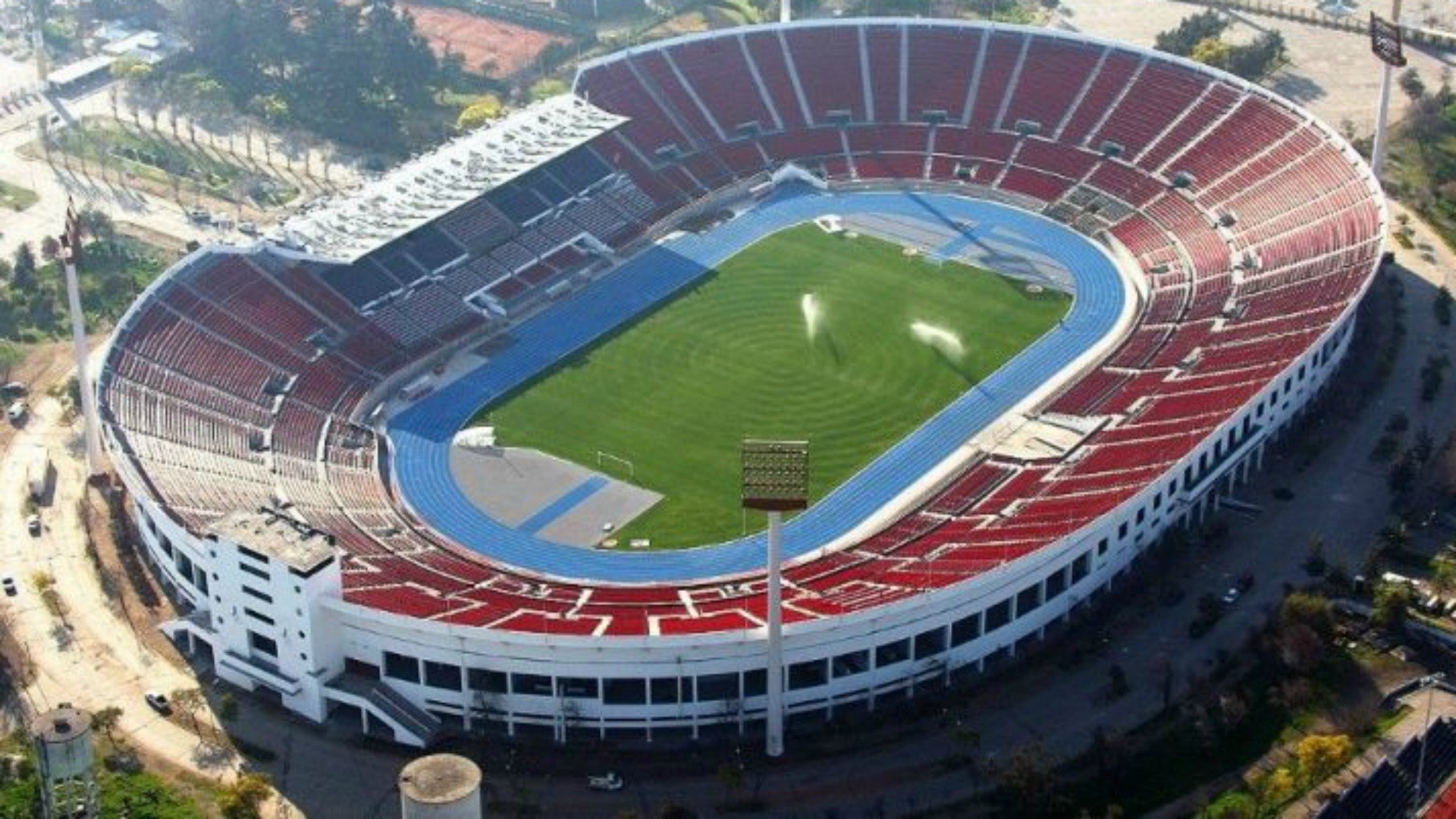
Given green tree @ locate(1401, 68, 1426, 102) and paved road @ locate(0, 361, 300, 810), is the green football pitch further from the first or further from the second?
green tree @ locate(1401, 68, 1426, 102)

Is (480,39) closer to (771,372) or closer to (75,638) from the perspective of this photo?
Answer: (771,372)

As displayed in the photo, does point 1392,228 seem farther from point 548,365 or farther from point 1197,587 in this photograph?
point 548,365

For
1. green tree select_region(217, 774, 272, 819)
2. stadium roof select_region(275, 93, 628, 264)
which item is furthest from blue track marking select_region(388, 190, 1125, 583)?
green tree select_region(217, 774, 272, 819)

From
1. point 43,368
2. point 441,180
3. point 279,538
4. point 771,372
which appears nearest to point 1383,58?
point 771,372

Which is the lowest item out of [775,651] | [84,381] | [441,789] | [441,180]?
[441,789]

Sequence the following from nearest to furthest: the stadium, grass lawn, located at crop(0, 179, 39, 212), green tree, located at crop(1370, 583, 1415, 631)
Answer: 1. the stadium
2. green tree, located at crop(1370, 583, 1415, 631)
3. grass lawn, located at crop(0, 179, 39, 212)

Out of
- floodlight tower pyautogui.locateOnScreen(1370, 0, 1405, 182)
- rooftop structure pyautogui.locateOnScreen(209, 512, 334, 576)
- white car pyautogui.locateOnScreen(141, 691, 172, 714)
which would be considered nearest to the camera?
rooftop structure pyautogui.locateOnScreen(209, 512, 334, 576)

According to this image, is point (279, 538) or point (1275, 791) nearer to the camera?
point (1275, 791)

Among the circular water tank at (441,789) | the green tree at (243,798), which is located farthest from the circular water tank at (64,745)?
the circular water tank at (441,789)
